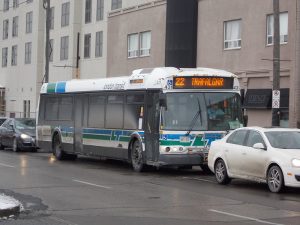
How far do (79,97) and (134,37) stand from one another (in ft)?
67.6

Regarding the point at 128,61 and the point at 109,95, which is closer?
the point at 109,95

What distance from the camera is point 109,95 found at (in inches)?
794

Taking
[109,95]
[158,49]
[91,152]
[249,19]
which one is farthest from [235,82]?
[158,49]

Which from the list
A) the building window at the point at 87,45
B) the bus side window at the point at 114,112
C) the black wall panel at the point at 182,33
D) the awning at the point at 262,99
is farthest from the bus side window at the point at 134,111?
the building window at the point at 87,45

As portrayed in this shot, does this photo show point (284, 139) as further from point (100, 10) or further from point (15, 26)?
point (15, 26)

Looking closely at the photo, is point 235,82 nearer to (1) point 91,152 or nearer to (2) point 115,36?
(1) point 91,152

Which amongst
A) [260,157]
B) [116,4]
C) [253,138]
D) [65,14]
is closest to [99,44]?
[116,4]

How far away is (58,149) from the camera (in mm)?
23562

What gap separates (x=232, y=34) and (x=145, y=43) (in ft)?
29.6

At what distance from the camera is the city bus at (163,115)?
17.1m

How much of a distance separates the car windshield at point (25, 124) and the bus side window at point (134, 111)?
1125cm

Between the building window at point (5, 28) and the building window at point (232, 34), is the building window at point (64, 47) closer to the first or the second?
the building window at point (5, 28)

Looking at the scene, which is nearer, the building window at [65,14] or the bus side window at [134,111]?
the bus side window at [134,111]

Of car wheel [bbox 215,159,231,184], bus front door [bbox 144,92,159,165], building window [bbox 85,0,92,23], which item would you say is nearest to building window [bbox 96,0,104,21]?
building window [bbox 85,0,92,23]
